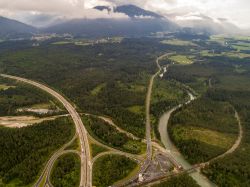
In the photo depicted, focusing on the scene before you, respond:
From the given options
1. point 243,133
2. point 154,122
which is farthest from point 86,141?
point 243,133

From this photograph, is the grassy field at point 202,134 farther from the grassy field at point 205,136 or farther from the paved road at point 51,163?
the paved road at point 51,163

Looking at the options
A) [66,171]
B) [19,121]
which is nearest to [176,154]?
[66,171]

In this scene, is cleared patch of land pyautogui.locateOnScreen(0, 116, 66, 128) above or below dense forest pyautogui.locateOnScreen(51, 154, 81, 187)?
above

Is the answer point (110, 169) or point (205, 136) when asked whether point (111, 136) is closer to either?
point (110, 169)

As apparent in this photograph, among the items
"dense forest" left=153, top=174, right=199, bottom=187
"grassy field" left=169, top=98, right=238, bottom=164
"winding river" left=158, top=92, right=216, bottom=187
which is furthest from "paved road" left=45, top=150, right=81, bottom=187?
"grassy field" left=169, top=98, right=238, bottom=164

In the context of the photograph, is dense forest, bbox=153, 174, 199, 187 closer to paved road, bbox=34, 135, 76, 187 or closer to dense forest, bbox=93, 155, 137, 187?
dense forest, bbox=93, 155, 137, 187

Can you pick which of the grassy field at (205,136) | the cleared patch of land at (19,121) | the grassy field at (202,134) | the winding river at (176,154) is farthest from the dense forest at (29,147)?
the grassy field at (205,136)
